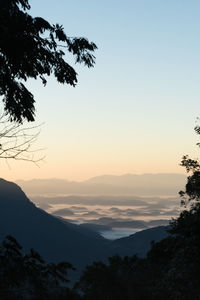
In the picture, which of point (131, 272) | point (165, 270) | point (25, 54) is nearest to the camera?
point (25, 54)

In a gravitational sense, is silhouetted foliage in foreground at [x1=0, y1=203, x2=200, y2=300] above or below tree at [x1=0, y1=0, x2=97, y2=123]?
below

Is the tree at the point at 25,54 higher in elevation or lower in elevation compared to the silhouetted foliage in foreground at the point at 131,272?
higher

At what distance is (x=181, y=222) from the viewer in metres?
27.8

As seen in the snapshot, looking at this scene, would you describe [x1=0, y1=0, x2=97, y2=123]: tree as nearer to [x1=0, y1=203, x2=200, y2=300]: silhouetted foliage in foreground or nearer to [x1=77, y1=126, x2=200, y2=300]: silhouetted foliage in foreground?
[x1=0, y1=203, x2=200, y2=300]: silhouetted foliage in foreground

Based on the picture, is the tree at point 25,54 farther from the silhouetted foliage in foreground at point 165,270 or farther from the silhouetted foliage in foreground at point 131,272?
the silhouetted foliage in foreground at point 165,270

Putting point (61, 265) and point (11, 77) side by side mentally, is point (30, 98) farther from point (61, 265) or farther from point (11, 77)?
point (61, 265)

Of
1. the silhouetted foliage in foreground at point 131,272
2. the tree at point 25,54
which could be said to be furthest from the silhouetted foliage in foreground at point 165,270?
the tree at point 25,54

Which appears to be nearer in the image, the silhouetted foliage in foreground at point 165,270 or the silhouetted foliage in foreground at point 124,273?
the silhouetted foliage in foreground at point 124,273

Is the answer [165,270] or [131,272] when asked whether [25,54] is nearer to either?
[165,270]

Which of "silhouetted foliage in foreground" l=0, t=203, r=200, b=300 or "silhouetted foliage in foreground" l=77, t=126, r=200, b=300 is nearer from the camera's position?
"silhouetted foliage in foreground" l=0, t=203, r=200, b=300

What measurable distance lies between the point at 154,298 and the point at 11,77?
41.8 meters

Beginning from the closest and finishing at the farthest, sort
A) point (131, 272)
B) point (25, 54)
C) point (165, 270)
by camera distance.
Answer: point (25, 54)
point (165, 270)
point (131, 272)

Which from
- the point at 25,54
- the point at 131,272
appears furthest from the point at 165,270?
the point at 25,54

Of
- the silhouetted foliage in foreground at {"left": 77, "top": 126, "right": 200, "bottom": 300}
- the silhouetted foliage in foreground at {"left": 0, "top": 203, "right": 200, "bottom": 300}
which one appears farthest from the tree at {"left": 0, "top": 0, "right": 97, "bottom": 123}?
the silhouetted foliage in foreground at {"left": 77, "top": 126, "right": 200, "bottom": 300}
